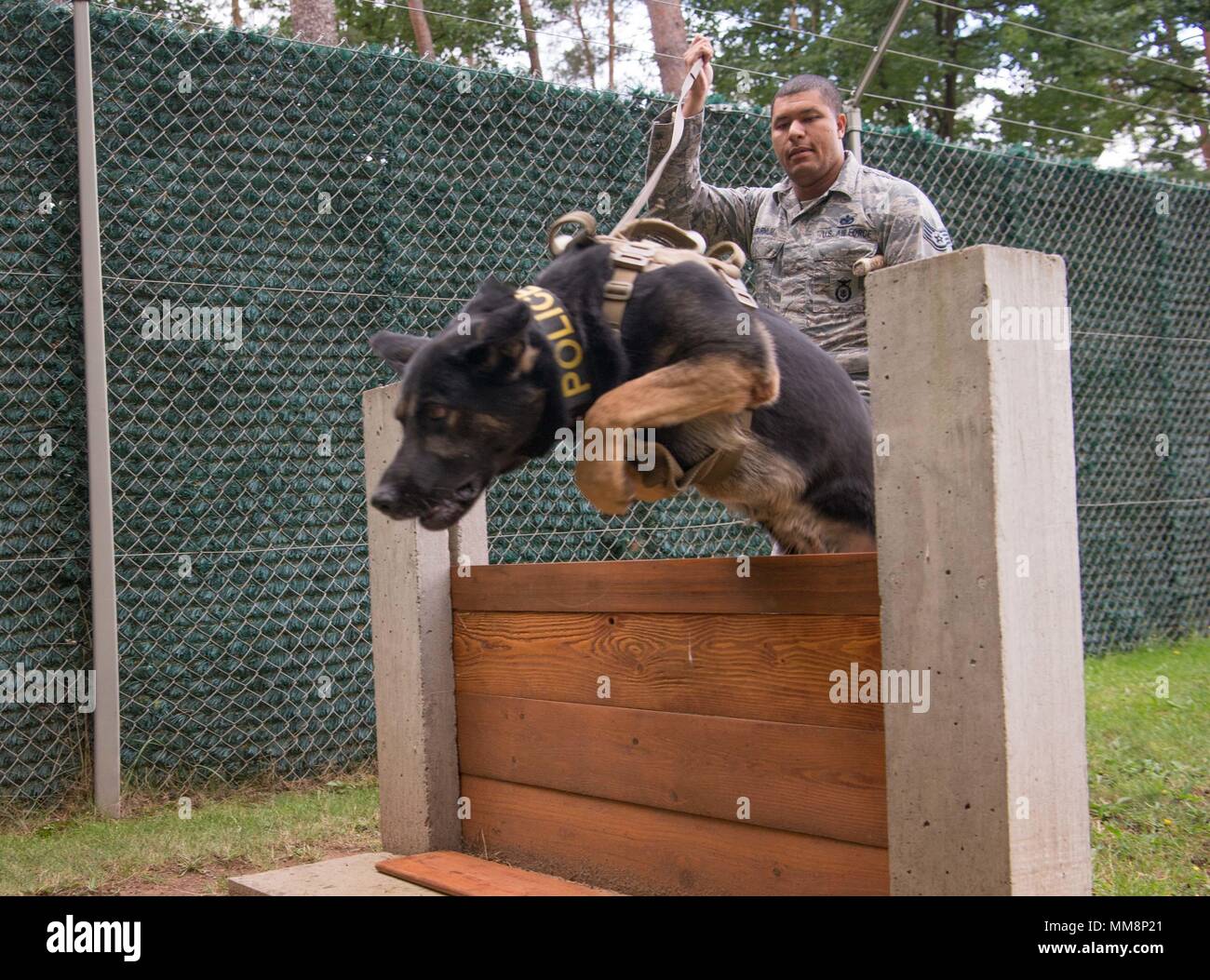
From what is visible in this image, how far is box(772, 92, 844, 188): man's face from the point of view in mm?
3650

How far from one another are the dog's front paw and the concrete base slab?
1479 millimetres

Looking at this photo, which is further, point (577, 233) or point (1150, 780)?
point (1150, 780)

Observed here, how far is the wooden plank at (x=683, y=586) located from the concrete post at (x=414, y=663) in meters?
0.12

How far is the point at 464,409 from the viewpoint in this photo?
2.18 metres

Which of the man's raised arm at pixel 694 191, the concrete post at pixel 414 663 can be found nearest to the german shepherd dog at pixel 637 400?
the man's raised arm at pixel 694 191

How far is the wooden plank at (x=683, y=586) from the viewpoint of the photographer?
243 centimetres

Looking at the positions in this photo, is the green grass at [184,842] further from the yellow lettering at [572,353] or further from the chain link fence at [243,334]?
the yellow lettering at [572,353]

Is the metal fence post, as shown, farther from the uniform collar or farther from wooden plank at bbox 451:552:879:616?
the uniform collar

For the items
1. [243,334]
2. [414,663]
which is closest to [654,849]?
[414,663]

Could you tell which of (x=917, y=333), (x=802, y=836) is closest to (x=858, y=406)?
(x=917, y=333)

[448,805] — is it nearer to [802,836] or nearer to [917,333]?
[802,836]

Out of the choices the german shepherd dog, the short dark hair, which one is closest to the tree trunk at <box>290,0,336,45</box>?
the short dark hair

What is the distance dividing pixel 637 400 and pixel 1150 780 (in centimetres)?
353

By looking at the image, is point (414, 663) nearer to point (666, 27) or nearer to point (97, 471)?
point (97, 471)
